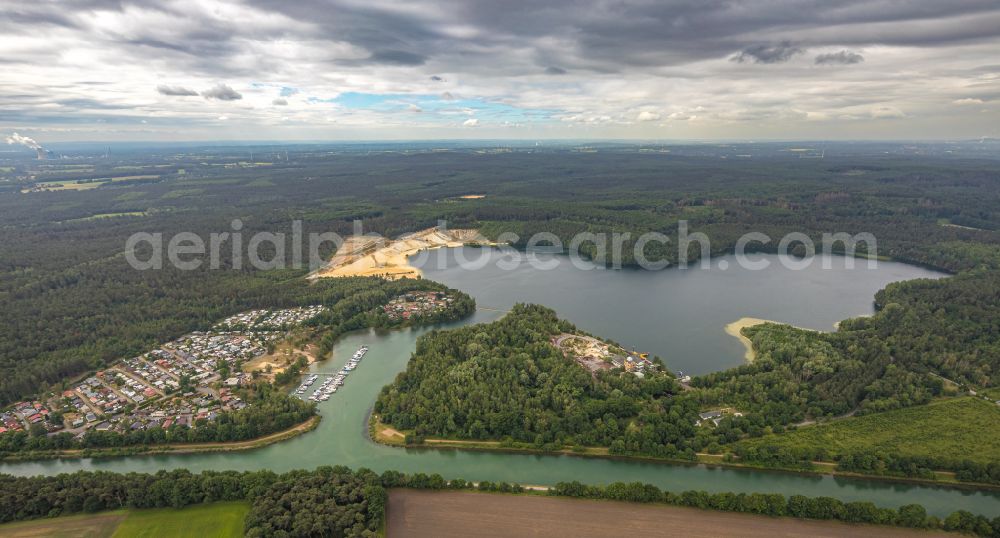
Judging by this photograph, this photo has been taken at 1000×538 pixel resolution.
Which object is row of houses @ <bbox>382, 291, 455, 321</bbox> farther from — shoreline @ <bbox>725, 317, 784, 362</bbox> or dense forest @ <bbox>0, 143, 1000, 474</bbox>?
shoreline @ <bbox>725, 317, 784, 362</bbox>

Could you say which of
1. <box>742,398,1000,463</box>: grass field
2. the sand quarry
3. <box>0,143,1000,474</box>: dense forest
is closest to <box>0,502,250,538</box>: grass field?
<box>0,143,1000,474</box>: dense forest

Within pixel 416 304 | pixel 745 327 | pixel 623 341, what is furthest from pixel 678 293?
pixel 416 304

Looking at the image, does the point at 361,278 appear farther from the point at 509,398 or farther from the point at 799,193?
the point at 799,193

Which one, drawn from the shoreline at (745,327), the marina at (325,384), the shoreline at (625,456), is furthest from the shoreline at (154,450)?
the shoreline at (745,327)

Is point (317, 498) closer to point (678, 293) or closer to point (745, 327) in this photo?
point (745, 327)

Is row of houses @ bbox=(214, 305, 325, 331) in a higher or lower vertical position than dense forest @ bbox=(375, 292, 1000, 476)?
higher
